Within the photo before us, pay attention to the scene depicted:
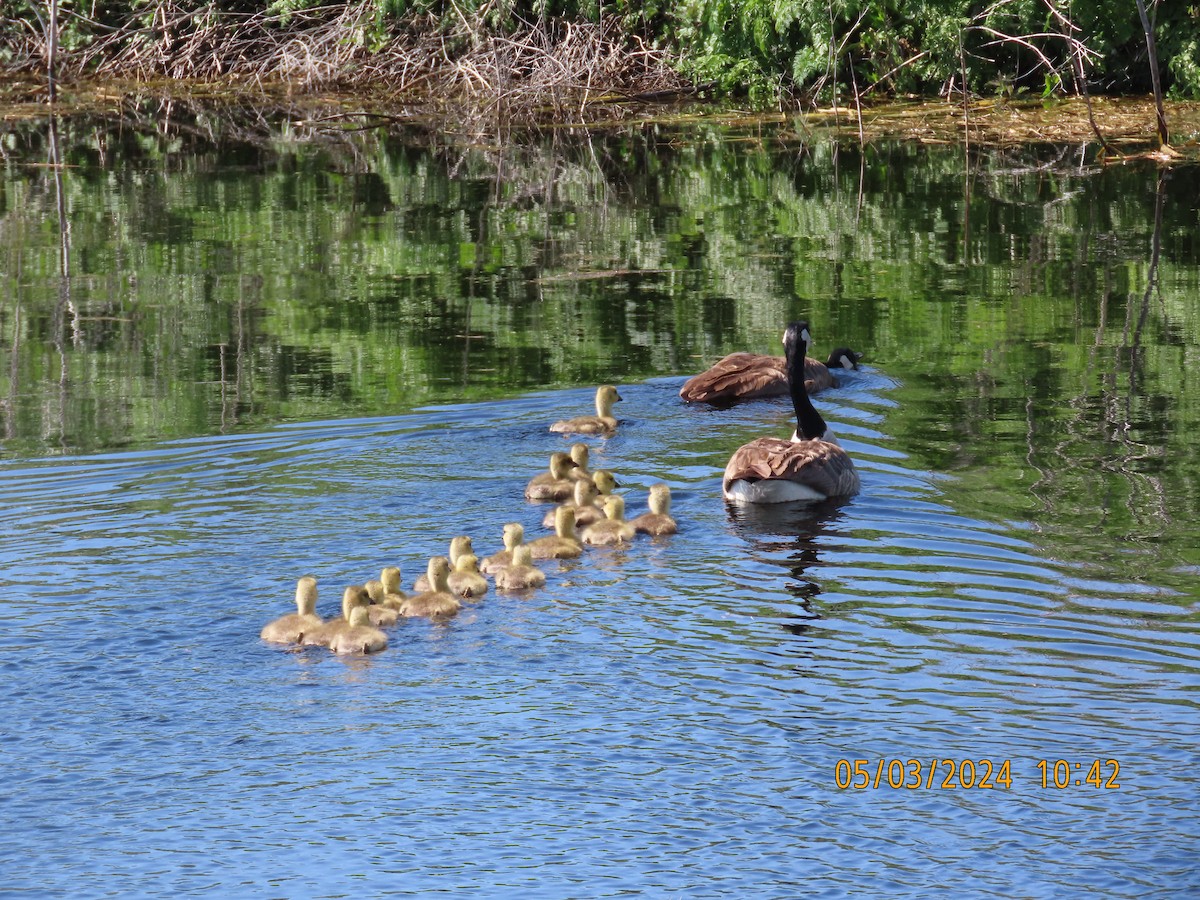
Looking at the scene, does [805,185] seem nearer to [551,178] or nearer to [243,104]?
[551,178]

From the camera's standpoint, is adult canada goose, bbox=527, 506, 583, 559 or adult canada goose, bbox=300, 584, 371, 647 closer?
adult canada goose, bbox=300, 584, 371, 647

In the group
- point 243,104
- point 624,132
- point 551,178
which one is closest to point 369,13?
point 243,104

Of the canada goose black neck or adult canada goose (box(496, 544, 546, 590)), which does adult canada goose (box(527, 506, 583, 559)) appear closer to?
adult canada goose (box(496, 544, 546, 590))

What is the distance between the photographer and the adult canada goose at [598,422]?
1291 centimetres

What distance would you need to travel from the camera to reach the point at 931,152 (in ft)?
93.3

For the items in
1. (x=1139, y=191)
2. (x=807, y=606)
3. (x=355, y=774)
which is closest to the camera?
(x=355, y=774)

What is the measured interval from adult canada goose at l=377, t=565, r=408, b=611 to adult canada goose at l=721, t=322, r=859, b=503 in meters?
2.66

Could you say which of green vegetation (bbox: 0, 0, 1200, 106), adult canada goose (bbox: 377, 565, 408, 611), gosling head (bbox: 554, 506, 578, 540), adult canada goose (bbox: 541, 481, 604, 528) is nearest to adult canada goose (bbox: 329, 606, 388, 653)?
adult canada goose (bbox: 377, 565, 408, 611)

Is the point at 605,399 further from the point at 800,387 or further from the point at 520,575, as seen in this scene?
the point at 520,575

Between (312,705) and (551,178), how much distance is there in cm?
1937

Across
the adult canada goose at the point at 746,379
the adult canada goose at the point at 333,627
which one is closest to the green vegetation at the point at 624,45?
the adult canada goose at the point at 746,379

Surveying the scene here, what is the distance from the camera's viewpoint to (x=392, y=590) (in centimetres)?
939

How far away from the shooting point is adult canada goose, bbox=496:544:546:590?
9.66 metres
